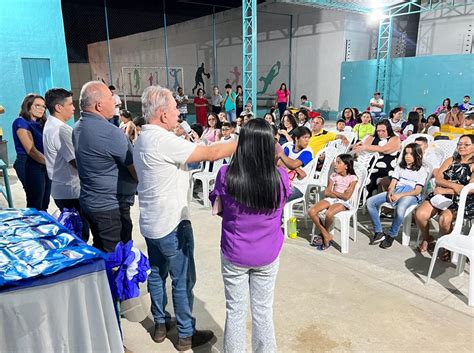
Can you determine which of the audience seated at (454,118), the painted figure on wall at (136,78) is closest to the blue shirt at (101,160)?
the audience seated at (454,118)

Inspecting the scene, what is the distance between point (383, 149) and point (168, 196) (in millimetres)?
3685

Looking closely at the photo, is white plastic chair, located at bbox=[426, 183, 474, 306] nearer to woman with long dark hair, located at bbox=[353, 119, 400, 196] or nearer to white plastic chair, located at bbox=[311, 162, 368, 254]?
white plastic chair, located at bbox=[311, 162, 368, 254]

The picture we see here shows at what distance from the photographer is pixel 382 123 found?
512 cm

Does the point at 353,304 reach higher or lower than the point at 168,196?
lower

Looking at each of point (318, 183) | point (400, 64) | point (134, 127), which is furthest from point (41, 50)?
point (400, 64)

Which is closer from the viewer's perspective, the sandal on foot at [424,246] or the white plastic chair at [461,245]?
the white plastic chair at [461,245]

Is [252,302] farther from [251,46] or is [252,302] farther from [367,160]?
[251,46]

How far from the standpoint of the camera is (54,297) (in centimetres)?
168

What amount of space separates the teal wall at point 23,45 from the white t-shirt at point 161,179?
23.3ft

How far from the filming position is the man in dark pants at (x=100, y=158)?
222 cm

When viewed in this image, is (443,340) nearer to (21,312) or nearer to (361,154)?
(21,312)

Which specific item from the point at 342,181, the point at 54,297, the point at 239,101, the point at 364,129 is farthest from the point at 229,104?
the point at 54,297

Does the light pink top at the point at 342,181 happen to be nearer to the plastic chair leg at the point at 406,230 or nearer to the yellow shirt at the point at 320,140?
the plastic chair leg at the point at 406,230

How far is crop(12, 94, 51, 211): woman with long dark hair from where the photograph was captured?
3396mm
